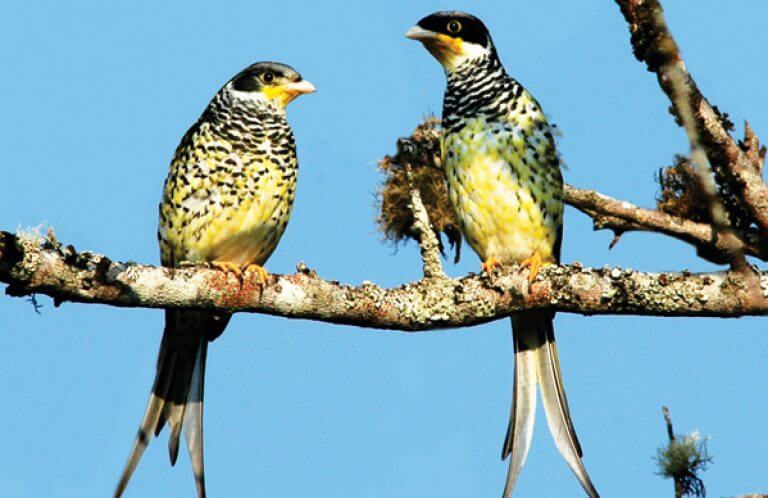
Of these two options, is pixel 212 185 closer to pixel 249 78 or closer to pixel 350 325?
pixel 249 78

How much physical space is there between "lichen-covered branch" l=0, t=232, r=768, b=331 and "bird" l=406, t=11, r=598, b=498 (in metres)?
0.81

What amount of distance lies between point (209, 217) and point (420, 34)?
1.87 metres

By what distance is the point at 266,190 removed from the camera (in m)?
6.75

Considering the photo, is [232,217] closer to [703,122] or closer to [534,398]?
[534,398]

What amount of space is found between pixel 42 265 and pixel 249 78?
276cm

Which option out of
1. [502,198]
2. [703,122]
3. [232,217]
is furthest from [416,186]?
[703,122]

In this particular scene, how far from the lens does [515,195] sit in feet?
22.5

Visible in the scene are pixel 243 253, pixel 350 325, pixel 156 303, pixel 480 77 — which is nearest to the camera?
pixel 156 303

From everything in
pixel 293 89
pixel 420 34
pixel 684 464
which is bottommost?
pixel 684 464

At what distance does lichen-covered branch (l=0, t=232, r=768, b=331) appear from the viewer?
5.14 meters

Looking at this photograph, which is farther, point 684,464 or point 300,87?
point 300,87

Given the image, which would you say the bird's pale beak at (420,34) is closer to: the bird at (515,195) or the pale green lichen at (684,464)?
the bird at (515,195)

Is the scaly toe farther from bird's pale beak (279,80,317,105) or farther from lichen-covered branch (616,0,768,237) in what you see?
lichen-covered branch (616,0,768,237)

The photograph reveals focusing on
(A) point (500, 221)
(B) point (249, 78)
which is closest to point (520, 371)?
(A) point (500, 221)
